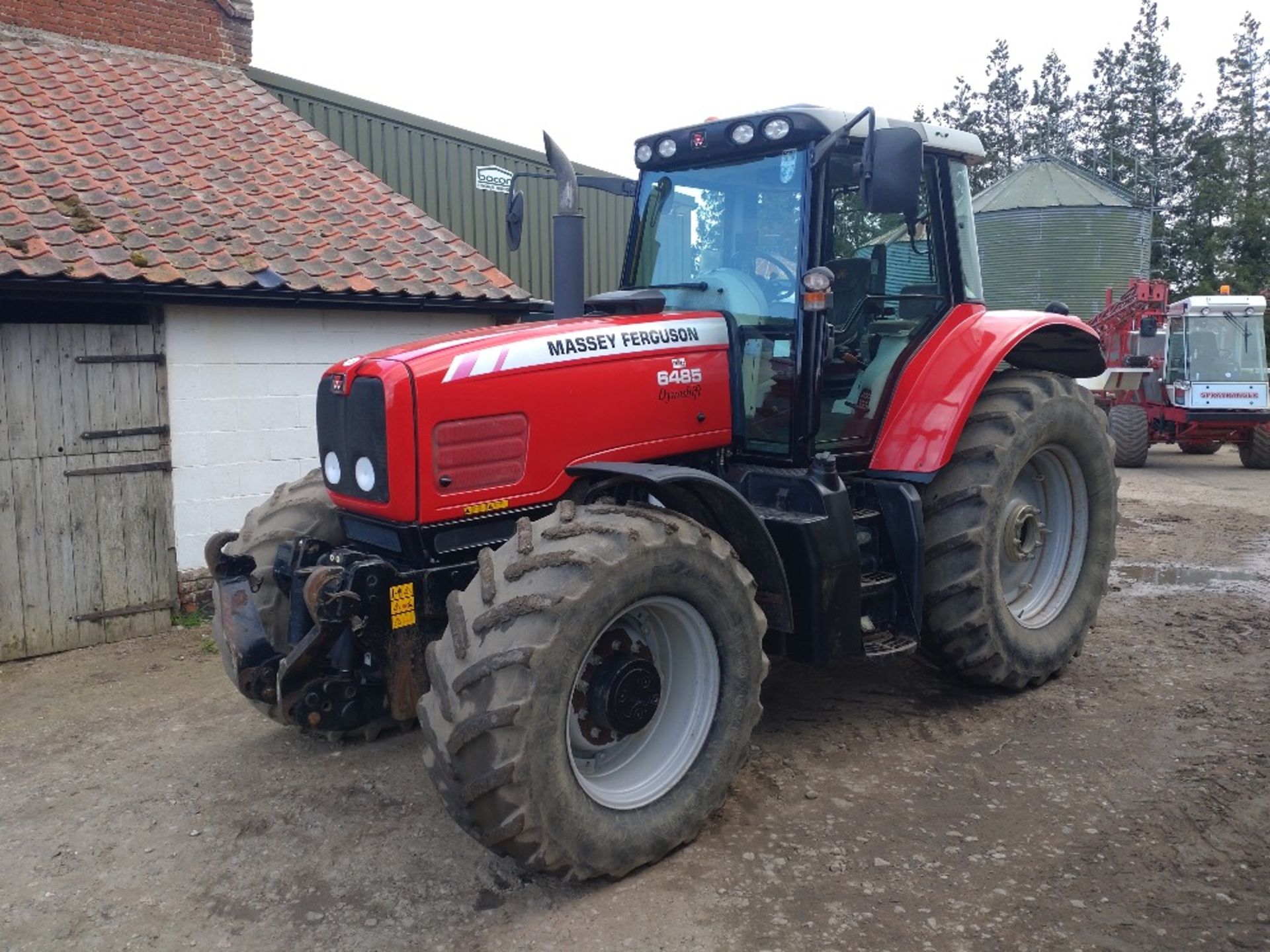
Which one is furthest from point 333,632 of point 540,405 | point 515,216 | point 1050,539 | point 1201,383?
point 1201,383

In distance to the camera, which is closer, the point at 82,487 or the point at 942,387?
the point at 942,387

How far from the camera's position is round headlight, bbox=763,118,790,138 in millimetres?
4277

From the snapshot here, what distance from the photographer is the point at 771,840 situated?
3684mm

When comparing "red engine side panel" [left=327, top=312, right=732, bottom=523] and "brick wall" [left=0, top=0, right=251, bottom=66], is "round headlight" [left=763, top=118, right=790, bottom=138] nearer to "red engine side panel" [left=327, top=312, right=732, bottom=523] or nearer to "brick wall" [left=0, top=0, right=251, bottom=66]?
"red engine side panel" [left=327, top=312, right=732, bottom=523]

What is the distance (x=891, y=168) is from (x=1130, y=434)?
12.7 m

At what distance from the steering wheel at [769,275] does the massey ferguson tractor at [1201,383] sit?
11.8 meters

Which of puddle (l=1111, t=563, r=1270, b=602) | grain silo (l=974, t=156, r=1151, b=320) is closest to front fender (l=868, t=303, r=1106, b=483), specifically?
puddle (l=1111, t=563, r=1270, b=602)

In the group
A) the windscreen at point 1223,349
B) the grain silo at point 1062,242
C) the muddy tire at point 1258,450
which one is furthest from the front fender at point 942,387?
the grain silo at point 1062,242

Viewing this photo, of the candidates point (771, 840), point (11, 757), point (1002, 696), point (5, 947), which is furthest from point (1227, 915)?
point (11, 757)

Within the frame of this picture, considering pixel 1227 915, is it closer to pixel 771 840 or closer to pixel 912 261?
pixel 771 840

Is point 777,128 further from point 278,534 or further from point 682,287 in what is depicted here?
point 278,534

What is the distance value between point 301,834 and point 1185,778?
3349mm

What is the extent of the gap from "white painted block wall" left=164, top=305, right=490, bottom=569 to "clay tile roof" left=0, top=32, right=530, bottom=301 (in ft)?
1.16

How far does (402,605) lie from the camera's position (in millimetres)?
3615
